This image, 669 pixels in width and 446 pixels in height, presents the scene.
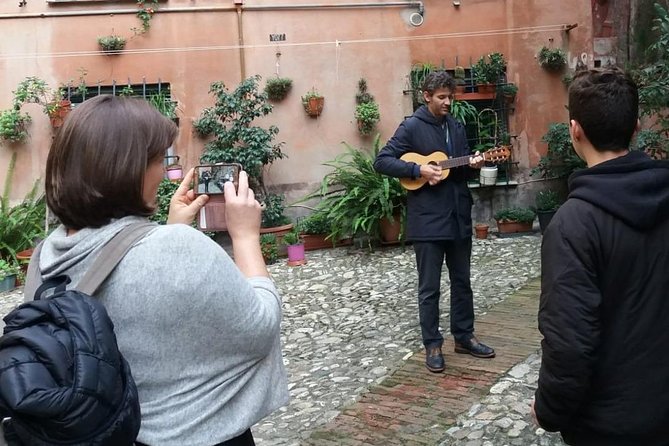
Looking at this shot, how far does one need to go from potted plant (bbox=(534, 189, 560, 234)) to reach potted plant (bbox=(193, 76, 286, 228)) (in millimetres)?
3671

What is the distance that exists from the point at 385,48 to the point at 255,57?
193 centimetres

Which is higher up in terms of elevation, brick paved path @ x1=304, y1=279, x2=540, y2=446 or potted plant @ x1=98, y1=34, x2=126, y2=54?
potted plant @ x1=98, y1=34, x2=126, y2=54

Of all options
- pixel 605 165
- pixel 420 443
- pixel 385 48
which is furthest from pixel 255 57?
pixel 605 165

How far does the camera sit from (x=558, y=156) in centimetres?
923

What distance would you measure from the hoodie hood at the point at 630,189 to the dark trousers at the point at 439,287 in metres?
2.36

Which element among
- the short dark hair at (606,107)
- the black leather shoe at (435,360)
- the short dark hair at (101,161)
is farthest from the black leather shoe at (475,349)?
the short dark hair at (101,161)

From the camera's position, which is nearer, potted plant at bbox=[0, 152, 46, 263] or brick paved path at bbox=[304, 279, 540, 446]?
brick paved path at bbox=[304, 279, 540, 446]

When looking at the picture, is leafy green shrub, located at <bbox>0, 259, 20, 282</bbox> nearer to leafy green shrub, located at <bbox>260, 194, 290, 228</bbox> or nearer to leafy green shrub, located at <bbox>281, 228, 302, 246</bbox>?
leafy green shrub, located at <bbox>260, 194, 290, 228</bbox>

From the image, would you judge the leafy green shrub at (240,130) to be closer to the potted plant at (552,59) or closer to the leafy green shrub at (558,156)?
the leafy green shrub at (558,156)

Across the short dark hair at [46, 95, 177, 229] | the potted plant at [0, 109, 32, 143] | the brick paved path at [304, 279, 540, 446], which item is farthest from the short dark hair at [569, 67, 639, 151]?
the potted plant at [0, 109, 32, 143]

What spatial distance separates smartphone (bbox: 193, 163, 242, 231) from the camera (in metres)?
1.57

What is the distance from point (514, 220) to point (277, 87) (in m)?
3.89

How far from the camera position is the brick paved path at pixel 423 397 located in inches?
133

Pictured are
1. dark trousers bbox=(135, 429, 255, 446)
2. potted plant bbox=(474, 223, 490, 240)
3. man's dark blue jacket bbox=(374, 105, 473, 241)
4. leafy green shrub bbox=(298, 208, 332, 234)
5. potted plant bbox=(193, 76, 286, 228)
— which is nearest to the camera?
dark trousers bbox=(135, 429, 255, 446)
